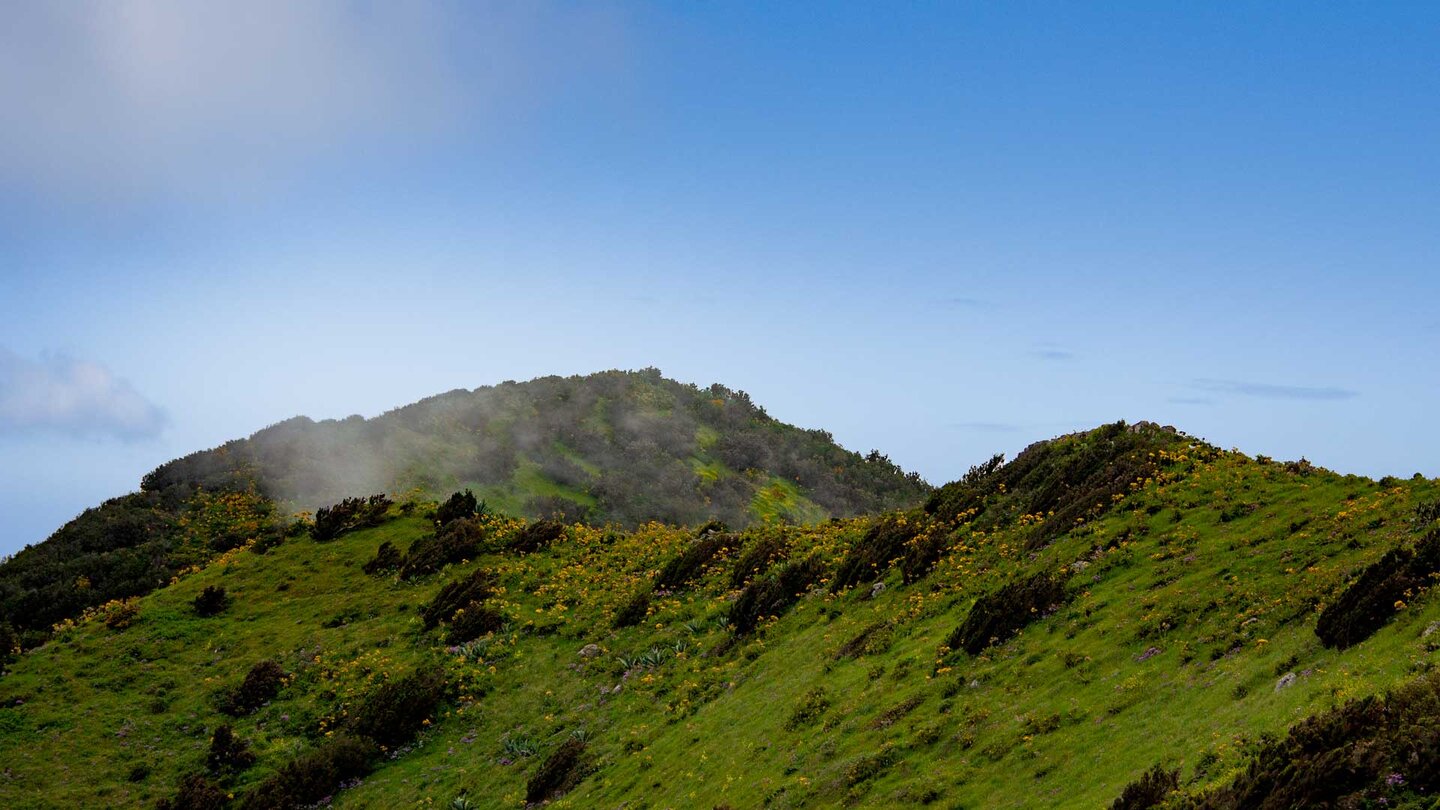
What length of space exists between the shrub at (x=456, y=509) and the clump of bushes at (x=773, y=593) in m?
19.2

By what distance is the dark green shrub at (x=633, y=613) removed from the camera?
32.8 m

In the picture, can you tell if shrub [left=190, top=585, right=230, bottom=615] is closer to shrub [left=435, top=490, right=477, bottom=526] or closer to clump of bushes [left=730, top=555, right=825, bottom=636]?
shrub [left=435, top=490, right=477, bottom=526]

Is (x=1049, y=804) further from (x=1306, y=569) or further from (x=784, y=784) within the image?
(x=1306, y=569)

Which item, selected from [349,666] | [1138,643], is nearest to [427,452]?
[349,666]

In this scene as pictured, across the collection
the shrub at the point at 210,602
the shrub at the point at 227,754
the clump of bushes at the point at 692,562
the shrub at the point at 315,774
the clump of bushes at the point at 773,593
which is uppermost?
the shrub at the point at 210,602

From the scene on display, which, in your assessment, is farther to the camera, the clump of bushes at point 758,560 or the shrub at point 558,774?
the clump of bushes at point 758,560

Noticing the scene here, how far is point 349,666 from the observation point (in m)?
32.8

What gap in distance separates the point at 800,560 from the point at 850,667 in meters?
9.68

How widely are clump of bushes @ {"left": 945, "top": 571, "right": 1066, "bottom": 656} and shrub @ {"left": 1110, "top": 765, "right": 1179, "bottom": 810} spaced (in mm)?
8457

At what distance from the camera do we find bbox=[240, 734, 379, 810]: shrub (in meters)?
25.7

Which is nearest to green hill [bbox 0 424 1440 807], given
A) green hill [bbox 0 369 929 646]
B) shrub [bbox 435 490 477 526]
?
shrub [bbox 435 490 477 526]

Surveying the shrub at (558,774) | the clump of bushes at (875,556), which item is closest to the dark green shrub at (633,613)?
the clump of bushes at (875,556)

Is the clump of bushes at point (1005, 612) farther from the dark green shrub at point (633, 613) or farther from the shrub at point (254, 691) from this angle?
the shrub at point (254, 691)

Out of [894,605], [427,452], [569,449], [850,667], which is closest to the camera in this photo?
[850,667]
